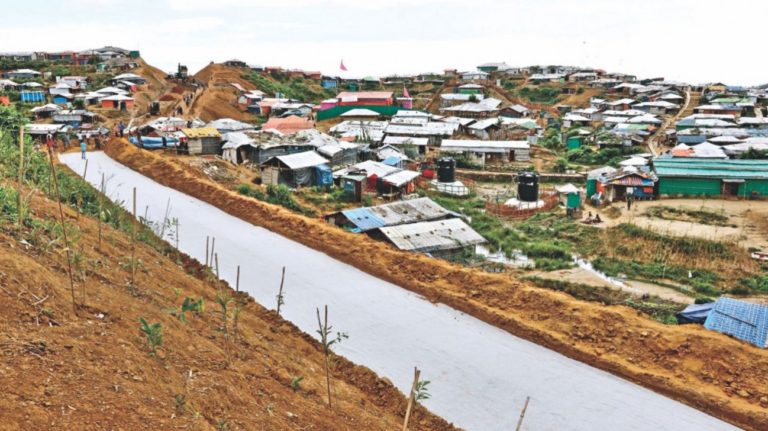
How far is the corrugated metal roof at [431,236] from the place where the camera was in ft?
47.6

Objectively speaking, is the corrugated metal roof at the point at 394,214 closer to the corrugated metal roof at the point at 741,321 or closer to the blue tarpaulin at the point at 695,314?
the blue tarpaulin at the point at 695,314

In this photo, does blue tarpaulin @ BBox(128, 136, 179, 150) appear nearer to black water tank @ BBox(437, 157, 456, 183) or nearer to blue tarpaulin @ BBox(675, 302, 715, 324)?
black water tank @ BBox(437, 157, 456, 183)

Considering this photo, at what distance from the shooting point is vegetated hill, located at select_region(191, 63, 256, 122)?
4335 cm

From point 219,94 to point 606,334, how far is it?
45011 mm

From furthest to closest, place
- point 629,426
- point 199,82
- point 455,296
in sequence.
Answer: point 199,82, point 455,296, point 629,426

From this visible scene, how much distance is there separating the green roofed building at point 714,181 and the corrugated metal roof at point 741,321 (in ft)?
53.8

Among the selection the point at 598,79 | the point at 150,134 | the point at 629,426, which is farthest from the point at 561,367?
the point at 598,79

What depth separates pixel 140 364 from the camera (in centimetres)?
521

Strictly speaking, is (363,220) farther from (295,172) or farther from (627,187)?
(627,187)

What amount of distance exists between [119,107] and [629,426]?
1627 inches

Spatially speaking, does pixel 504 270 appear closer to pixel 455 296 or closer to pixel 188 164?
pixel 455 296

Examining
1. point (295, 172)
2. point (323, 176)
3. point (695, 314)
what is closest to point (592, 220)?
point (323, 176)

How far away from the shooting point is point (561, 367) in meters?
8.23

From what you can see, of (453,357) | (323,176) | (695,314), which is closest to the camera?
(453,357)
